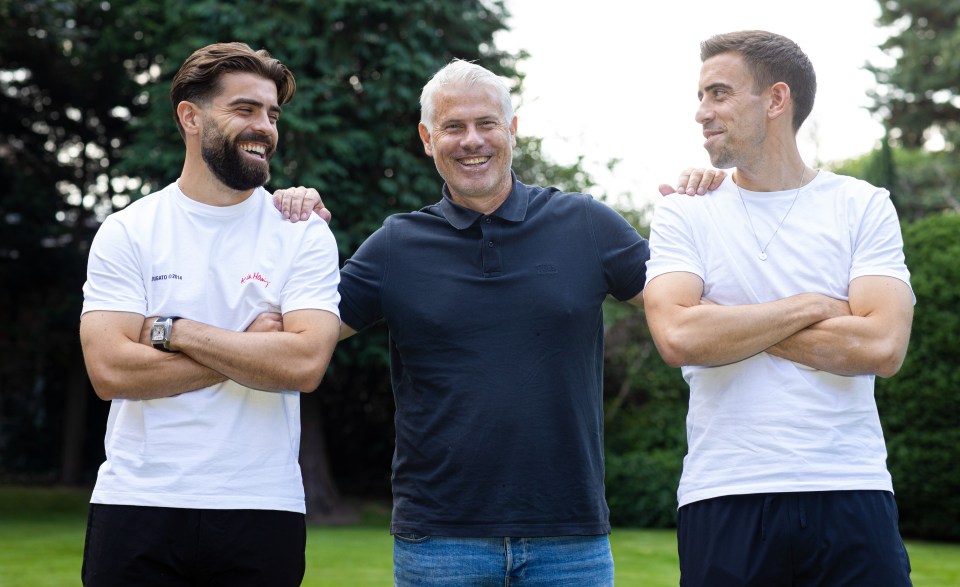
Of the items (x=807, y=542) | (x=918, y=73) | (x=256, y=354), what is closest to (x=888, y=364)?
(x=807, y=542)

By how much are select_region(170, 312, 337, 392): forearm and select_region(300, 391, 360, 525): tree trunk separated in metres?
12.9

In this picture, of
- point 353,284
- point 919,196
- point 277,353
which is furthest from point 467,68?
point 919,196

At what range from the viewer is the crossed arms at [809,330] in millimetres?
2859

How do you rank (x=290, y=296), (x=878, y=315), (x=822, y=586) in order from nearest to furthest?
(x=822, y=586) < (x=878, y=315) < (x=290, y=296)

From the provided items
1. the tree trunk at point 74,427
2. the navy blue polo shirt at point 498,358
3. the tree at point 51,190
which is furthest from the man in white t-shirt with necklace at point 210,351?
the tree trunk at point 74,427

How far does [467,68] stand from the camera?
346 centimetres

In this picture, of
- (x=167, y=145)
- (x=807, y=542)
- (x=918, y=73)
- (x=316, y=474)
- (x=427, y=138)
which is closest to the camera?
(x=807, y=542)

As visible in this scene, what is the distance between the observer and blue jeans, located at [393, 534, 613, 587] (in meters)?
3.14

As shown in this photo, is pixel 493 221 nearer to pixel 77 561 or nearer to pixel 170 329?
pixel 170 329

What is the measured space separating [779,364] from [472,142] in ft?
3.98

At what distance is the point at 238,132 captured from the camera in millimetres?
3299

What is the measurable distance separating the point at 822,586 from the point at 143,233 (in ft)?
7.33

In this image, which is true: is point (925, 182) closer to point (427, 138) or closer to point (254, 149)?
point (427, 138)

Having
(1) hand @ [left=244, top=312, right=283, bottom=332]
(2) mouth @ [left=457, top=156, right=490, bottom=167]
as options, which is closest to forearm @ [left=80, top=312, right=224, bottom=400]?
(1) hand @ [left=244, top=312, right=283, bottom=332]
